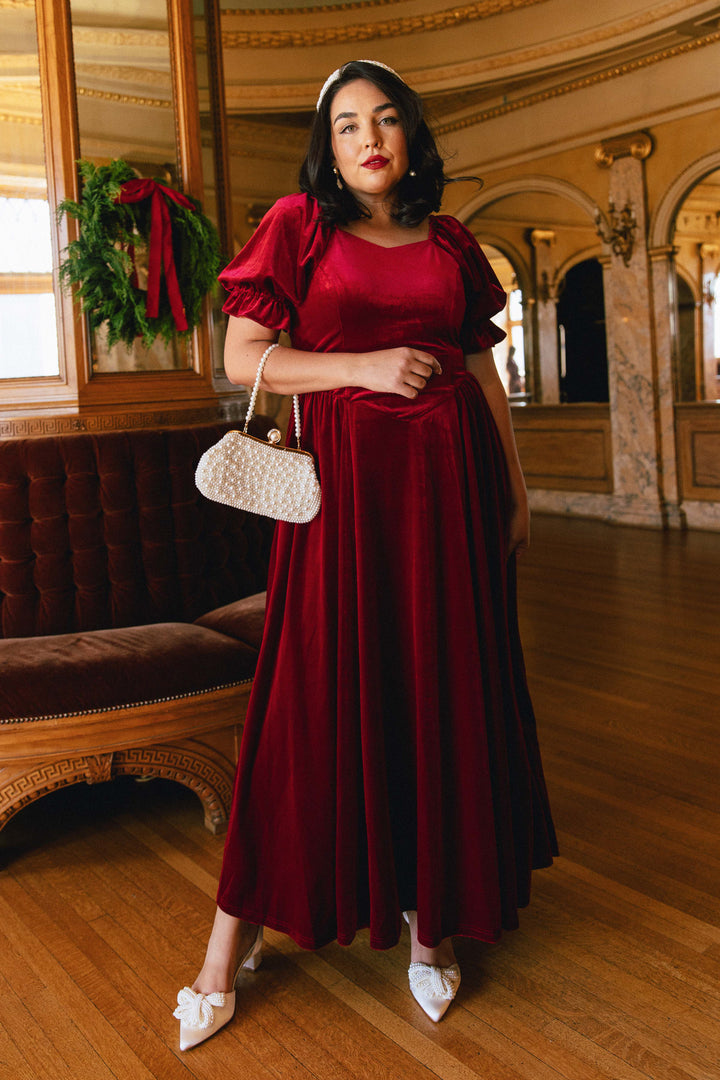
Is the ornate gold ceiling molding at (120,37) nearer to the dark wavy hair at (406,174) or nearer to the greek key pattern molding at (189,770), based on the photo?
the dark wavy hair at (406,174)

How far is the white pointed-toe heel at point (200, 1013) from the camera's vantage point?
177 cm

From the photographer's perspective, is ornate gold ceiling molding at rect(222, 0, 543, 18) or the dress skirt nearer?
the dress skirt

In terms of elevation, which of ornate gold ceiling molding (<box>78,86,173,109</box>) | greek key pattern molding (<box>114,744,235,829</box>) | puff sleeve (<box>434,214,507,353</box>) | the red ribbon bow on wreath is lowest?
greek key pattern molding (<box>114,744,235,829</box>)

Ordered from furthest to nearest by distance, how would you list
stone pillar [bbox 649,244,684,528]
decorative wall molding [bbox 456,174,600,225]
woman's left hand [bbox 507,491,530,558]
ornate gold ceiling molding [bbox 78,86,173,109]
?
1. decorative wall molding [bbox 456,174,600,225]
2. stone pillar [bbox 649,244,684,528]
3. ornate gold ceiling molding [bbox 78,86,173,109]
4. woman's left hand [bbox 507,491,530,558]

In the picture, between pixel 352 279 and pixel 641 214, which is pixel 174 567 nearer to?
pixel 352 279

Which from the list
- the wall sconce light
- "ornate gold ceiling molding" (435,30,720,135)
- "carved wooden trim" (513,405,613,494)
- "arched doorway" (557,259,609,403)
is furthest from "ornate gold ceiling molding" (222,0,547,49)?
"arched doorway" (557,259,609,403)

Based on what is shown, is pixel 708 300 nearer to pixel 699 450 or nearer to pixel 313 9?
pixel 699 450

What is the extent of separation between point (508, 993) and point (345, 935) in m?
0.40

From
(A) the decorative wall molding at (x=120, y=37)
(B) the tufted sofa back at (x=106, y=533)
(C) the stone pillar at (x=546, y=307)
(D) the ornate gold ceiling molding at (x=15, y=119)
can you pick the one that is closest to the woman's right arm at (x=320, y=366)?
(B) the tufted sofa back at (x=106, y=533)

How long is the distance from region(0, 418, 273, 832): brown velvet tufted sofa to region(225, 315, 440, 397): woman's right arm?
113 cm

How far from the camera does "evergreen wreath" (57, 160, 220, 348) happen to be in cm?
324

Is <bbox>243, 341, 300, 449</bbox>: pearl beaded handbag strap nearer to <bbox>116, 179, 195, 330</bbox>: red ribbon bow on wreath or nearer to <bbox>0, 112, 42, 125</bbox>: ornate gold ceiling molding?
<bbox>116, 179, 195, 330</bbox>: red ribbon bow on wreath

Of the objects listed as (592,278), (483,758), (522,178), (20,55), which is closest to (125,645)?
(483,758)

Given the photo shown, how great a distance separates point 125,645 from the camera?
2.73 meters
